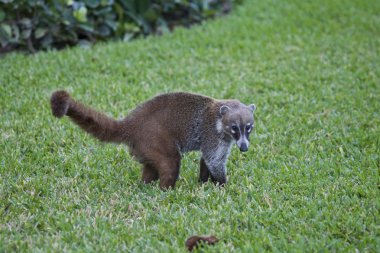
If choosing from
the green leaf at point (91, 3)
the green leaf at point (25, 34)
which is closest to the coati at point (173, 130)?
the green leaf at point (25, 34)

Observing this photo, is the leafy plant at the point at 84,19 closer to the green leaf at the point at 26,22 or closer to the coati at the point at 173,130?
the green leaf at the point at 26,22

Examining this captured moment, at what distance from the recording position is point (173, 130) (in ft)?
16.0

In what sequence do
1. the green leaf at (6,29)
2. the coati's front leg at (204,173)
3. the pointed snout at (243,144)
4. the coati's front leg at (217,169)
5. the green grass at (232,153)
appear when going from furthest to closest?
the green leaf at (6,29) → the coati's front leg at (204,173) → the coati's front leg at (217,169) → the pointed snout at (243,144) → the green grass at (232,153)

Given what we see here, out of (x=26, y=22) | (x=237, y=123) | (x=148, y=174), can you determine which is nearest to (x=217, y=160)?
(x=237, y=123)

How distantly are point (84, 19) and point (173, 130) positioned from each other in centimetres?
382

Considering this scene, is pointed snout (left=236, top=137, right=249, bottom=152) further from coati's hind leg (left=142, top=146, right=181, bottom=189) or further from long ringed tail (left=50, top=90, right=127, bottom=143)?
long ringed tail (left=50, top=90, right=127, bottom=143)

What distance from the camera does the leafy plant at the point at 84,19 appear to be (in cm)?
796

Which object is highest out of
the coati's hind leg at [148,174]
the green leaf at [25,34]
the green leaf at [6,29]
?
the coati's hind leg at [148,174]

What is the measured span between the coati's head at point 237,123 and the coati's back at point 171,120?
0.23 m

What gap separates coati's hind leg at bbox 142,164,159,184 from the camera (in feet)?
16.2

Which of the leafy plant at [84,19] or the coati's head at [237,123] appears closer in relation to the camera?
the coati's head at [237,123]

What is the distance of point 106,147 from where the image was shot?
18.8 ft

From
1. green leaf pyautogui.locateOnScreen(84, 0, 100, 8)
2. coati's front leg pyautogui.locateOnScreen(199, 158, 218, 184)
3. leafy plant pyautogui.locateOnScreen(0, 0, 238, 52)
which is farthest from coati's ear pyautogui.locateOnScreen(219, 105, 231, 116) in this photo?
green leaf pyautogui.locateOnScreen(84, 0, 100, 8)

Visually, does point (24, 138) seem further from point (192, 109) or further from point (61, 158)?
point (192, 109)
